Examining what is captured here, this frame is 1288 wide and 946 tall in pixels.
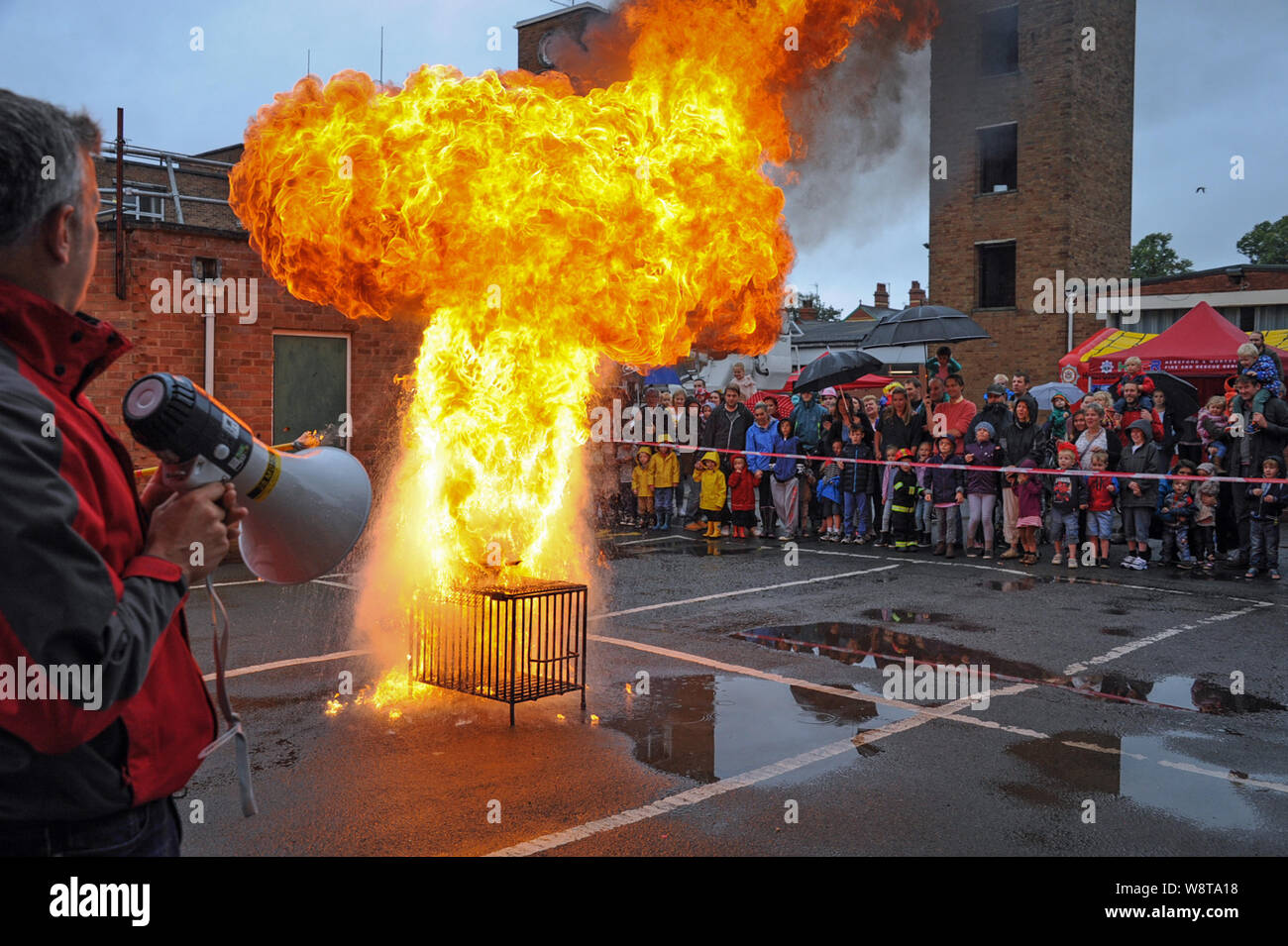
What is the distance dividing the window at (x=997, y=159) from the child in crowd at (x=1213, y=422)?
55.9 ft

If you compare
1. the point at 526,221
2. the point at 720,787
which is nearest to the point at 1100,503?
the point at 526,221

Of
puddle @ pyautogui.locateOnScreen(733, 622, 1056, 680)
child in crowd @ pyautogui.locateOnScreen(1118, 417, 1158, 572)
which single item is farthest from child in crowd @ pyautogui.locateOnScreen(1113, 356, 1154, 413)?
puddle @ pyautogui.locateOnScreen(733, 622, 1056, 680)

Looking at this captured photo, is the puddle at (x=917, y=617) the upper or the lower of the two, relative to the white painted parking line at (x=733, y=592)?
lower

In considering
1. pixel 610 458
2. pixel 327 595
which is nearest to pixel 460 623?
pixel 327 595

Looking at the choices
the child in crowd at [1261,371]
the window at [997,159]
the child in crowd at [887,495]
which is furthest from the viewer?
the window at [997,159]

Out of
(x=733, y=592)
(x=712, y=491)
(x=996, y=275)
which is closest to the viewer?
(x=733, y=592)

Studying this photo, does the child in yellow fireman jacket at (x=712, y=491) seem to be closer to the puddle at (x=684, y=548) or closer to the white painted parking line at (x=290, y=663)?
the puddle at (x=684, y=548)

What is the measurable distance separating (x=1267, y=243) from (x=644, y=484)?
56.7m

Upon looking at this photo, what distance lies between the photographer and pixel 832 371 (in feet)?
52.5

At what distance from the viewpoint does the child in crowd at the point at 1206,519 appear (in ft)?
40.8

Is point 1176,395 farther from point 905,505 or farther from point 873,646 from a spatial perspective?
point 873,646

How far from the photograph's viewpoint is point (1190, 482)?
41.4ft

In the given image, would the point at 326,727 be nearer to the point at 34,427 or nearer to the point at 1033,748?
the point at 1033,748

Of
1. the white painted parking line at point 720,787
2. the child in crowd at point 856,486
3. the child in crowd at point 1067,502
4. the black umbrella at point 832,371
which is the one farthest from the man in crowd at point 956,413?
the white painted parking line at point 720,787
